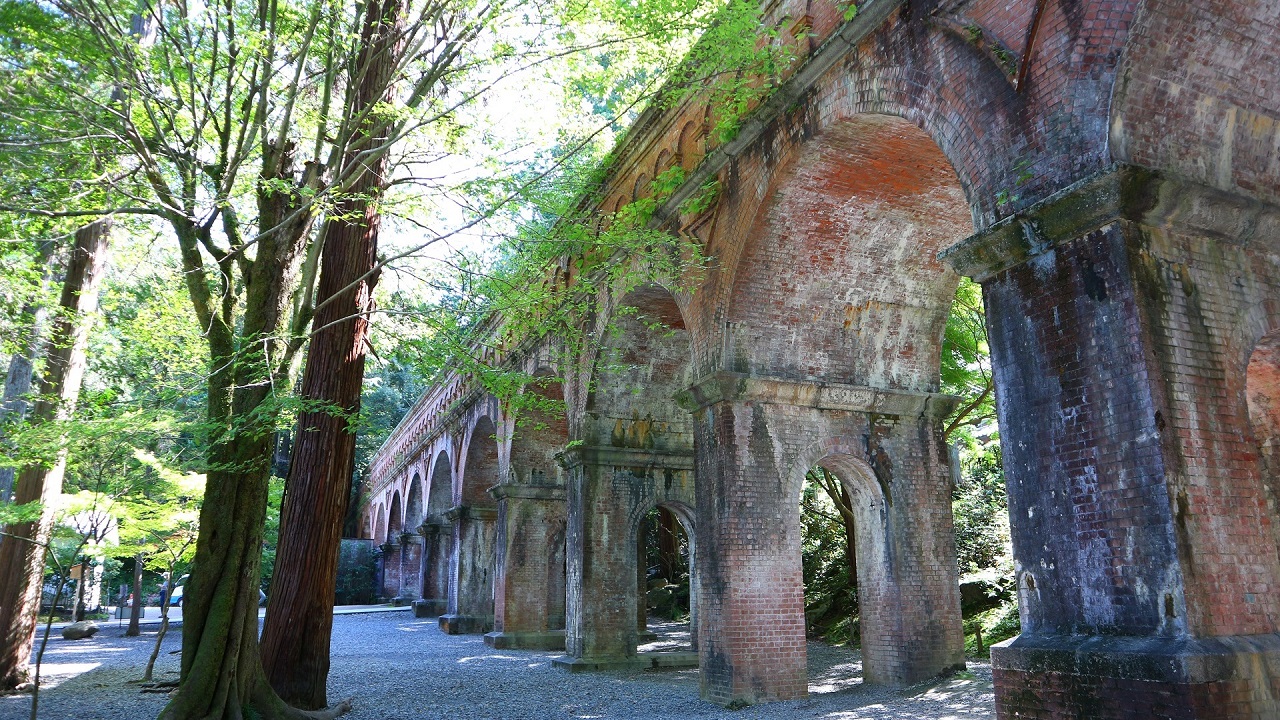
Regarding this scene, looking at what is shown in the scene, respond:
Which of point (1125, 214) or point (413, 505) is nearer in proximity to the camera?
point (1125, 214)

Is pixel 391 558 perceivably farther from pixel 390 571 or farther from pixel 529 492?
pixel 529 492

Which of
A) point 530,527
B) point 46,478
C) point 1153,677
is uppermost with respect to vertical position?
point 46,478

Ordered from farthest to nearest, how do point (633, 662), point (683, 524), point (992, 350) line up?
1. point (683, 524)
2. point (633, 662)
3. point (992, 350)

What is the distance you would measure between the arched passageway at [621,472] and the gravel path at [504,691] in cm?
86

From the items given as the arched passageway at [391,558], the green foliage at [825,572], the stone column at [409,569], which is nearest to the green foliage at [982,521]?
the green foliage at [825,572]

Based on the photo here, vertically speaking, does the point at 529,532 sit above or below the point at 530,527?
below

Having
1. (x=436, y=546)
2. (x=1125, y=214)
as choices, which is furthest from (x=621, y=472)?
(x=436, y=546)

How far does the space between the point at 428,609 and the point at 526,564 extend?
11.8m

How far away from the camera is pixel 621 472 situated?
14422mm

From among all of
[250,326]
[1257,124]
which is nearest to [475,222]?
[250,326]

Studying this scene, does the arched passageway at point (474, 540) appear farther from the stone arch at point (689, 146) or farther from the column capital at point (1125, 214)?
the column capital at point (1125, 214)

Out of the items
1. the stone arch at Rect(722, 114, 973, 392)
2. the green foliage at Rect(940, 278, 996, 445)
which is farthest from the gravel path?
the green foliage at Rect(940, 278, 996, 445)

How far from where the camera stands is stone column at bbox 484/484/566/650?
17984 millimetres

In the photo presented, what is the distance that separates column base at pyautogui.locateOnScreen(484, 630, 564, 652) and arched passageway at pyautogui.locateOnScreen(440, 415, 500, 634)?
4.49 m
